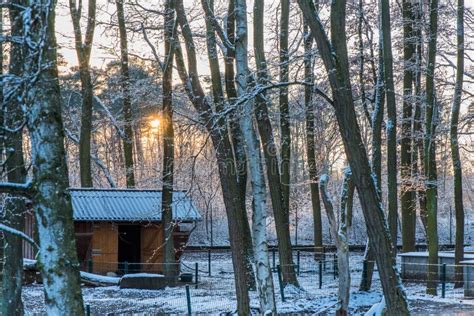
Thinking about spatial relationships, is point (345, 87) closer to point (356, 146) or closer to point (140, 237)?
point (356, 146)

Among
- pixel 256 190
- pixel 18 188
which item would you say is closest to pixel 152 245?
pixel 256 190

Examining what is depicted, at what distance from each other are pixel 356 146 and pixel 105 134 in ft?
123

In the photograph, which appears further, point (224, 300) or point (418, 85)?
point (418, 85)

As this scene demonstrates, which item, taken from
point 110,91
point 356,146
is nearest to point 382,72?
point 356,146

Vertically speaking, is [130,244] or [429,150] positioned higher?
[429,150]

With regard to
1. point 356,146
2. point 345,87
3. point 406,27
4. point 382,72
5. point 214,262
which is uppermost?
point 406,27

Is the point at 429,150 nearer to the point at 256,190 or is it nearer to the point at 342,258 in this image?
the point at 342,258

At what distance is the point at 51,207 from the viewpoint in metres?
7.61

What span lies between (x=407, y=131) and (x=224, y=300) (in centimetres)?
1046

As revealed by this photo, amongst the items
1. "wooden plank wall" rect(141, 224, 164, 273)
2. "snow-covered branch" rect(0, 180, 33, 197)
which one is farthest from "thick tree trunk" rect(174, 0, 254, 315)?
"wooden plank wall" rect(141, 224, 164, 273)

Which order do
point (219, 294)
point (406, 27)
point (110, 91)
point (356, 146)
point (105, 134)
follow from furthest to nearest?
point (105, 134) → point (110, 91) → point (406, 27) → point (219, 294) → point (356, 146)

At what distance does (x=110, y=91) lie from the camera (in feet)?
127

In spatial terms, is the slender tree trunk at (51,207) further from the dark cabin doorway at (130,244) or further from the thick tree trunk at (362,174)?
the dark cabin doorway at (130,244)

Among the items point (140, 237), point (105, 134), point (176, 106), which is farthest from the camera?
point (105, 134)
